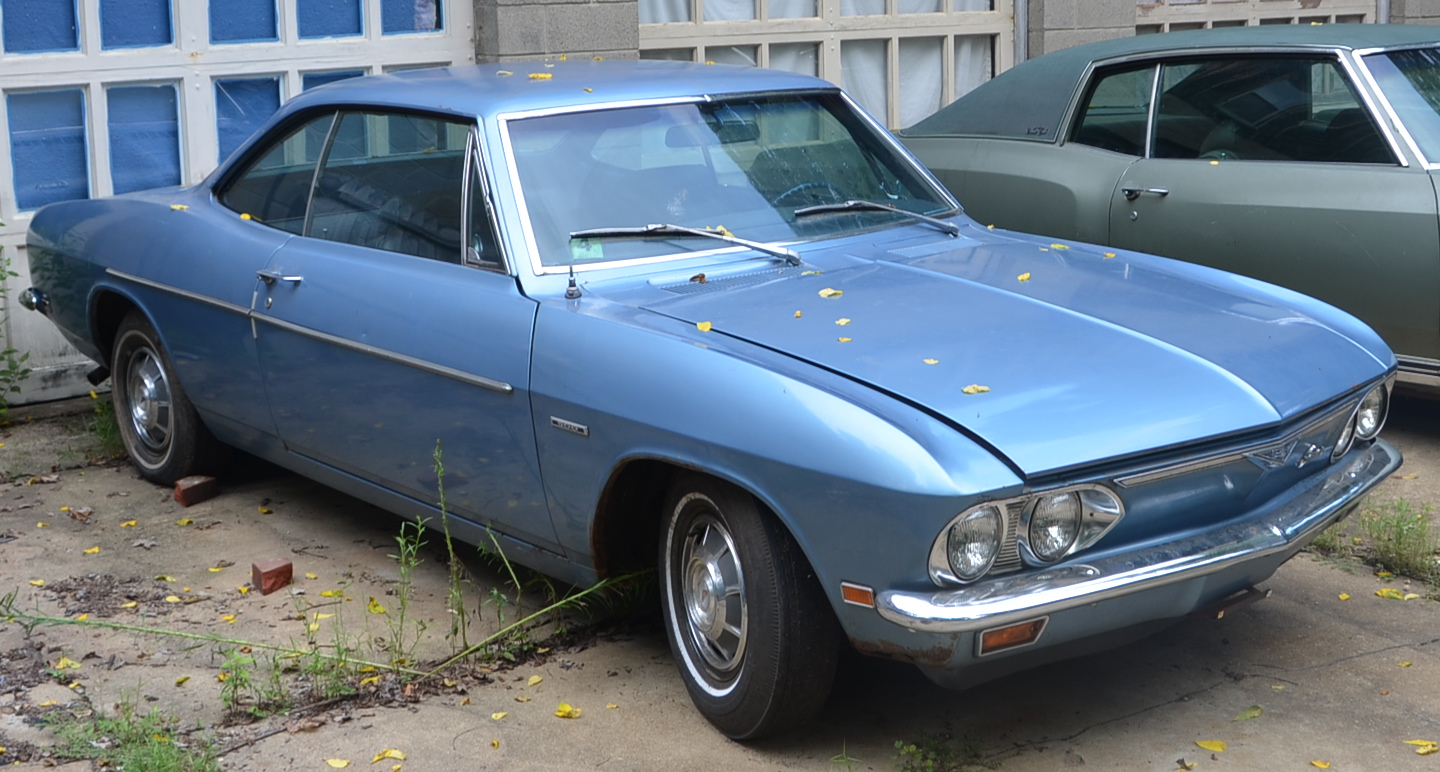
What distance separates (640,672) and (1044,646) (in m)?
1.24

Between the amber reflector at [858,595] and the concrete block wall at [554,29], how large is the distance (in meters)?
5.45

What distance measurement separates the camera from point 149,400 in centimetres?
555

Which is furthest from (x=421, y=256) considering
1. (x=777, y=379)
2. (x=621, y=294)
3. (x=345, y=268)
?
(x=777, y=379)

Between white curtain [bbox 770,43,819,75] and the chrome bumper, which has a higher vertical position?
white curtain [bbox 770,43,819,75]

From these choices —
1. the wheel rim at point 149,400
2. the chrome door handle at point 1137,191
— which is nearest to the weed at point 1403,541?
the chrome door handle at point 1137,191

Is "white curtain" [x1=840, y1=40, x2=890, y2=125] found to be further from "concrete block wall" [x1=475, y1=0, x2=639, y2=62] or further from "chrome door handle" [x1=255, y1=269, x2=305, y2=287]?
"chrome door handle" [x1=255, y1=269, x2=305, y2=287]

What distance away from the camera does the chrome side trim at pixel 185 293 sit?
4.77 m

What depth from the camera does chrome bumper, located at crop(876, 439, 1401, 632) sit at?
114 inches

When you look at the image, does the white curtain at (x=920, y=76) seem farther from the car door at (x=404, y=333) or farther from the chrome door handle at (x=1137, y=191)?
the car door at (x=404, y=333)

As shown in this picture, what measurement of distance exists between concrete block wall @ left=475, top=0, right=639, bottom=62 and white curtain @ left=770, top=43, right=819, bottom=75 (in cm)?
109

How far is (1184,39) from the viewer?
639cm

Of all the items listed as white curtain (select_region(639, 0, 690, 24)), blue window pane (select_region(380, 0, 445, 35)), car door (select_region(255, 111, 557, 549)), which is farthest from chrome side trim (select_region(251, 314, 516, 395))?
white curtain (select_region(639, 0, 690, 24))

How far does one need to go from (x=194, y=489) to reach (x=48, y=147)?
2.33m

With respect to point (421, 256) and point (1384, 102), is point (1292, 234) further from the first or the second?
point (421, 256)
